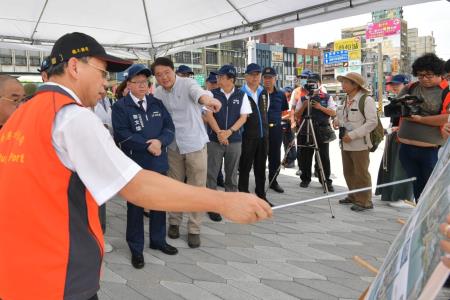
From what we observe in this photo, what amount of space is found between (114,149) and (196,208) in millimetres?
315

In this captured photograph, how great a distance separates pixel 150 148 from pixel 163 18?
12.7 ft

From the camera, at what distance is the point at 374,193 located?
5664 mm

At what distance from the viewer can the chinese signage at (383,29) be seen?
4159cm

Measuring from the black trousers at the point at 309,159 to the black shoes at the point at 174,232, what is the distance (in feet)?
9.43

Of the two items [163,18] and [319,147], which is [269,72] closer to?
[319,147]

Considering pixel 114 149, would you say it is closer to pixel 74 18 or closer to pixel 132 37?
pixel 74 18

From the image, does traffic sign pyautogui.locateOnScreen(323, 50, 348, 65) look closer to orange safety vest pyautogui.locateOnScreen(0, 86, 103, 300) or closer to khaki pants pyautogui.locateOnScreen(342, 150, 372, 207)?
khaki pants pyautogui.locateOnScreen(342, 150, 372, 207)

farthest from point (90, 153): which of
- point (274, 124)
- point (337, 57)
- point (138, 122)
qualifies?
Result: point (337, 57)

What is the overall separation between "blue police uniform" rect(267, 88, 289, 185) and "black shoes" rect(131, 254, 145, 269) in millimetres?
3098

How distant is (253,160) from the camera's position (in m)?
5.16

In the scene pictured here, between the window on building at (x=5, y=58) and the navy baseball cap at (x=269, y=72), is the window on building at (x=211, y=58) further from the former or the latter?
the navy baseball cap at (x=269, y=72)

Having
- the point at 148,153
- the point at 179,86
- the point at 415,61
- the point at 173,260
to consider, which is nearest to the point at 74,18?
the point at 179,86

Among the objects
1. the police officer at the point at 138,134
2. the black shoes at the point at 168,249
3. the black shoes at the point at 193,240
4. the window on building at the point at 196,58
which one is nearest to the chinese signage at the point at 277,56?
the window on building at the point at 196,58

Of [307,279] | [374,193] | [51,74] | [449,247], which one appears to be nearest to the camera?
[449,247]
